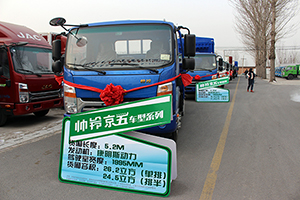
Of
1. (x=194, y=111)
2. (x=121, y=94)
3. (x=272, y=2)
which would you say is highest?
(x=272, y=2)

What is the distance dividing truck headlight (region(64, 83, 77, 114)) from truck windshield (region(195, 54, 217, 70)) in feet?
31.1

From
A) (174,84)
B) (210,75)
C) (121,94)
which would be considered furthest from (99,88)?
(210,75)

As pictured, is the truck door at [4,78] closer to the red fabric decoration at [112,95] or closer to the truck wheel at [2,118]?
the truck wheel at [2,118]

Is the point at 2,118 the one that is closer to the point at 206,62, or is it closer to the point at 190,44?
the point at 190,44

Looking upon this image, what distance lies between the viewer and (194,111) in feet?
31.2

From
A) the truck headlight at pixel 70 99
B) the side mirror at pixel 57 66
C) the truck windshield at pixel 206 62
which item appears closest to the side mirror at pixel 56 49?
the side mirror at pixel 57 66

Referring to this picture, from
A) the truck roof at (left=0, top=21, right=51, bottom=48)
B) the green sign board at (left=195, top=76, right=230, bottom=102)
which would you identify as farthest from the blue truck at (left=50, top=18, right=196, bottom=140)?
the green sign board at (left=195, top=76, right=230, bottom=102)

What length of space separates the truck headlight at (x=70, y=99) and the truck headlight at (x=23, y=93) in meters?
3.24

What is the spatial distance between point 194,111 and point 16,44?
6088mm

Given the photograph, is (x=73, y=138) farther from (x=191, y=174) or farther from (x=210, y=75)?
(x=210, y=75)

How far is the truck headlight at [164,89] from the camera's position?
13.8 feet

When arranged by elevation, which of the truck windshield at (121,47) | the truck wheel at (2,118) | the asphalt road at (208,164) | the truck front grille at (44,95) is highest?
the truck windshield at (121,47)

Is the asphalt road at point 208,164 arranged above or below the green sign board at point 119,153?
below

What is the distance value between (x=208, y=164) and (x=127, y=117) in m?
1.75
